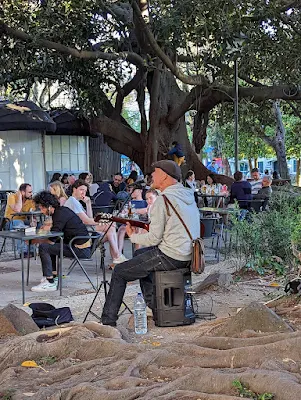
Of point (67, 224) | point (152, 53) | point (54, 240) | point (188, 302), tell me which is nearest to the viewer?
point (188, 302)

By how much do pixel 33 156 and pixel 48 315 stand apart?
10588mm

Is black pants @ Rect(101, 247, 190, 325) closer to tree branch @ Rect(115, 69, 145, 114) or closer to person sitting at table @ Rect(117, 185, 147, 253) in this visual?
person sitting at table @ Rect(117, 185, 147, 253)

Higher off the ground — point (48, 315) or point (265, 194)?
point (265, 194)

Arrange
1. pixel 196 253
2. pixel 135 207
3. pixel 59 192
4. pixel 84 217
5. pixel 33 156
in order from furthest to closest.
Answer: pixel 33 156
pixel 135 207
pixel 59 192
pixel 84 217
pixel 196 253

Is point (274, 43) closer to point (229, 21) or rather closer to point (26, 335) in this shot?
point (229, 21)

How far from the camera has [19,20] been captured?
41.9ft

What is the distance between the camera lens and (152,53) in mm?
14406

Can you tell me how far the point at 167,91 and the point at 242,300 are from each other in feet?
34.5

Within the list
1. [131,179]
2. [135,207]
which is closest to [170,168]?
[135,207]

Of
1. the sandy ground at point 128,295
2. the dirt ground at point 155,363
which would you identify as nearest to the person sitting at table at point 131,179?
the sandy ground at point 128,295

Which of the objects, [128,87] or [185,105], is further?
[128,87]

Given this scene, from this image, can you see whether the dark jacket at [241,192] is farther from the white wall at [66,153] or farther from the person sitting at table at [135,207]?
the white wall at [66,153]

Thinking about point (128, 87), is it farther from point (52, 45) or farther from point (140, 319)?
point (140, 319)

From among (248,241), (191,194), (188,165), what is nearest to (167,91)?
(188,165)
